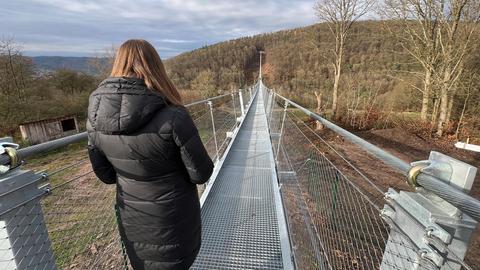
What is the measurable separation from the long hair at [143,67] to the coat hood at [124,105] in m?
0.07

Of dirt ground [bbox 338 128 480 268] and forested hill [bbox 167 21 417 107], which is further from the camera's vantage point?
forested hill [bbox 167 21 417 107]

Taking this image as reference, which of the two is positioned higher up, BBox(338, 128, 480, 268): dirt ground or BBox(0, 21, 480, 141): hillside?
BBox(0, 21, 480, 141): hillside

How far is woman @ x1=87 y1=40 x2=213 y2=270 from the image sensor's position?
104 centimetres

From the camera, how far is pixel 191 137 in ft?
3.69

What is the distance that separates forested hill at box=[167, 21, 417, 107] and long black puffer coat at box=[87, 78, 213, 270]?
42.8 feet

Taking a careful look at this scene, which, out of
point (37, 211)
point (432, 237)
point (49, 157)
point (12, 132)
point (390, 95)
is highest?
point (432, 237)

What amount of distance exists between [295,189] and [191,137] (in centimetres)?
307

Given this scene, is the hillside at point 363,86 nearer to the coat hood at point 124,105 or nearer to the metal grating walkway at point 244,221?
the metal grating walkway at point 244,221

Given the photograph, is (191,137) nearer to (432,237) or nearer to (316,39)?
(432,237)

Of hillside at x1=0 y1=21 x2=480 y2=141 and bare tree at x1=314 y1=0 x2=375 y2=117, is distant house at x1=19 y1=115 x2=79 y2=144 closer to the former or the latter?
hillside at x1=0 y1=21 x2=480 y2=141

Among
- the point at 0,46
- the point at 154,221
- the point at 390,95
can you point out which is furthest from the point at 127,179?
the point at 0,46

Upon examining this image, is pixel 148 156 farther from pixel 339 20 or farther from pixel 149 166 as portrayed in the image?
pixel 339 20

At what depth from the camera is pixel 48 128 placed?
51.2 ft

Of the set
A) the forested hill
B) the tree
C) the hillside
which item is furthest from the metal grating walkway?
the tree
